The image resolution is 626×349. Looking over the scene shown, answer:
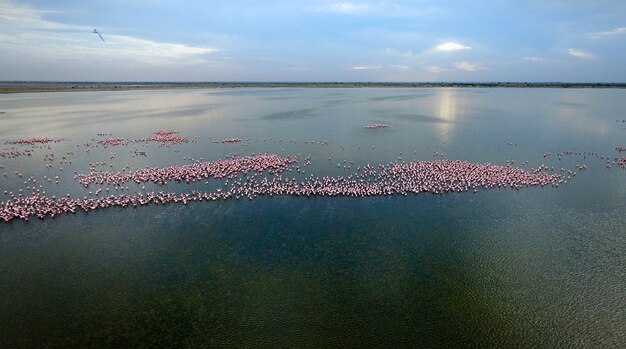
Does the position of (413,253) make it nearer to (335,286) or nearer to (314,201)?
(335,286)

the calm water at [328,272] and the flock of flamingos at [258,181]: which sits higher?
the flock of flamingos at [258,181]

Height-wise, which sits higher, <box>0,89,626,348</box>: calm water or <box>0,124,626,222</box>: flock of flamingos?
<box>0,124,626,222</box>: flock of flamingos

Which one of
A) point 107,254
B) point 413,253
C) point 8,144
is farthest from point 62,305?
point 8,144

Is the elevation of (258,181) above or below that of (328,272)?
above

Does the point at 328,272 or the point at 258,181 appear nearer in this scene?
the point at 328,272

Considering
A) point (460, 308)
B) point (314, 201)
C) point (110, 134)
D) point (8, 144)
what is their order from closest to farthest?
point (460, 308), point (314, 201), point (8, 144), point (110, 134)

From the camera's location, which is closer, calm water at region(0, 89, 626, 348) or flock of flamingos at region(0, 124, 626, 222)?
calm water at region(0, 89, 626, 348)

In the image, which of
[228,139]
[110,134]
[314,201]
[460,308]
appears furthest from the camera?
[110,134]

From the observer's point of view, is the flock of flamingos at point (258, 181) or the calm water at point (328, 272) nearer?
the calm water at point (328, 272)
